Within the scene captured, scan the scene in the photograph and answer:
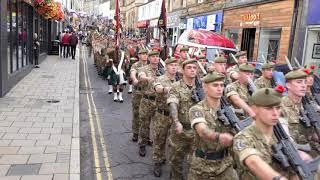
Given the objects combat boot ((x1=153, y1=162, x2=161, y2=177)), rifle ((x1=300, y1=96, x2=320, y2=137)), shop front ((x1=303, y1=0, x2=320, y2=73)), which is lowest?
combat boot ((x1=153, y1=162, x2=161, y2=177))

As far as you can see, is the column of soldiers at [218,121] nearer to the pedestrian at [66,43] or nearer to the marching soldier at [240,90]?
the marching soldier at [240,90]

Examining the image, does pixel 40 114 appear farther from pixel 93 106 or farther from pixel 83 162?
pixel 83 162

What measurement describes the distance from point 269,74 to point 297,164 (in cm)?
441

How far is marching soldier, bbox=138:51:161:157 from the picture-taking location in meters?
7.86

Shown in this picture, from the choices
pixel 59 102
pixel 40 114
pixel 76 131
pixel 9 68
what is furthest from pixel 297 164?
pixel 9 68

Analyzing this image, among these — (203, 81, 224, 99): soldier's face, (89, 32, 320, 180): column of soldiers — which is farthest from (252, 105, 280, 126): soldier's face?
(203, 81, 224, 99): soldier's face

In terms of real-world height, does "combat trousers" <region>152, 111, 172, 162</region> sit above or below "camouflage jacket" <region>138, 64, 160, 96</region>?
below

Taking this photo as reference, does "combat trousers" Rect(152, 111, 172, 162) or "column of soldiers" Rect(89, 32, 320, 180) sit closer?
"column of soldiers" Rect(89, 32, 320, 180)

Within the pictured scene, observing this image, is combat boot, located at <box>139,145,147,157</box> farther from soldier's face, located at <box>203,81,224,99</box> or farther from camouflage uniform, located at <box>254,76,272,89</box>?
soldier's face, located at <box>203,81,224,99</box>

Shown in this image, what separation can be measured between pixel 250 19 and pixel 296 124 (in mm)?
15314

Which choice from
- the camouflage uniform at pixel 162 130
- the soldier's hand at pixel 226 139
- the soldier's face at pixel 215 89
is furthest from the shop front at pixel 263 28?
the soldier's hand at pixel 226 139

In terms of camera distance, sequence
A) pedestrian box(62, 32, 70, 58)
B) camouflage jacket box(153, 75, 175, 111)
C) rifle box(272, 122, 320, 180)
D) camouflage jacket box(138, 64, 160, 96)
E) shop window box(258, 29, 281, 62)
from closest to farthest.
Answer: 1. rifle box(272, 122, 320, 180)
2. camouflage jacket box(153, 75, 175, 111)
3. camouflage jacket box(138, 64, 160, 96)
4. shop window box(258, 29, 281, 62)
5. pedestrian box(62, 32, 70, 58)

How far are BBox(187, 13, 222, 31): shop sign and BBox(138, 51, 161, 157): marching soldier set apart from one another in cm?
1728

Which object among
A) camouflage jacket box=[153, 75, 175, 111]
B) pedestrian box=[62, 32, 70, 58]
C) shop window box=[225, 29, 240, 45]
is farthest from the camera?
pedestrian box=[62, 32, 70, 58]
